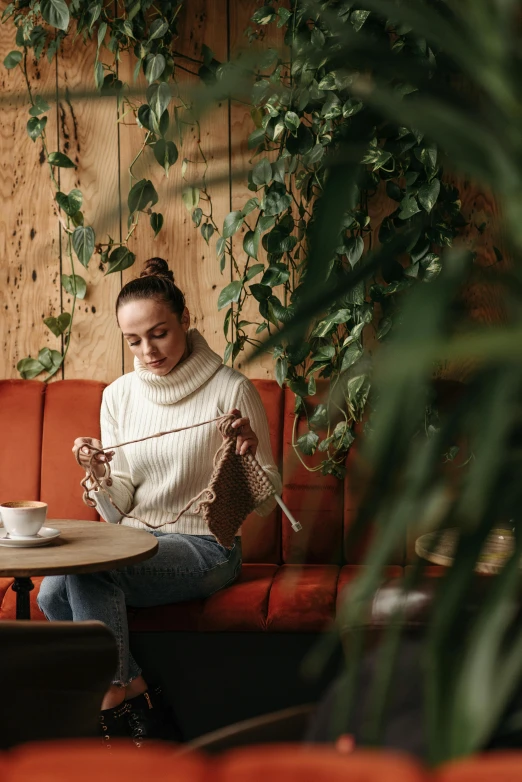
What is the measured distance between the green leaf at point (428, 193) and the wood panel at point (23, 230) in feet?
4.35

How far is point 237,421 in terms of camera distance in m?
2.48

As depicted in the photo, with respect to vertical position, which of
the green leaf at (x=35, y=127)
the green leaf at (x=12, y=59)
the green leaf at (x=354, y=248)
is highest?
the green leaf at (x=12, y=59)

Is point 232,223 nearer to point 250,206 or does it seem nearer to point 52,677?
point 250,206

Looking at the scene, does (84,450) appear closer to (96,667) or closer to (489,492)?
(96,667)

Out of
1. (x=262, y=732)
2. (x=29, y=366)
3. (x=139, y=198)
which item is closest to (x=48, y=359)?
(x=29, y=366)

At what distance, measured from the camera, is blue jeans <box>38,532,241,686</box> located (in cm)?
233

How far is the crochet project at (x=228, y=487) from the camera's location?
8.07 feet

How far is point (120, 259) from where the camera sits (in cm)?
325

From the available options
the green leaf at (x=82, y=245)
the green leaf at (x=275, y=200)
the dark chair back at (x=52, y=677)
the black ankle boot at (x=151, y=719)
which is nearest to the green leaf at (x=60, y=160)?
the green leaf at (x=82, y=245)

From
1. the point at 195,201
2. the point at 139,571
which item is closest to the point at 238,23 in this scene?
the point at 195,201

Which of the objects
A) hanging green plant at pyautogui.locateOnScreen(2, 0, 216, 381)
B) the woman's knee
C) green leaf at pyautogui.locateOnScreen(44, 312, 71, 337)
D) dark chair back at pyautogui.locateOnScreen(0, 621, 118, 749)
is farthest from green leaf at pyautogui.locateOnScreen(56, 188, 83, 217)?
dark chair back at pyautogui.locateOnScreen(0, 621, 118, 749)

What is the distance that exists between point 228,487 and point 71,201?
1.33 m

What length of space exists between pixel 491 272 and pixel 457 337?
6 cm

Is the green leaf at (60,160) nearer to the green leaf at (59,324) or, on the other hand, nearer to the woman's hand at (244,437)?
the green leaf at (59,324)
